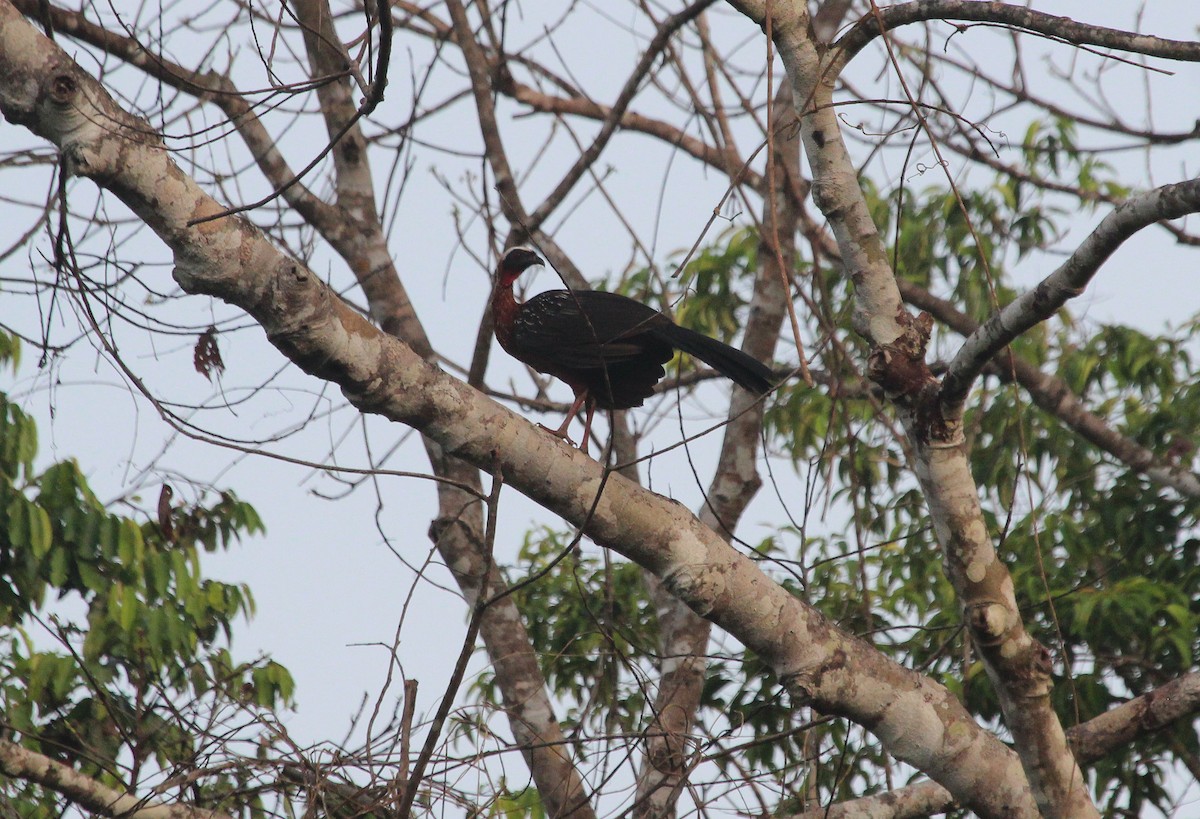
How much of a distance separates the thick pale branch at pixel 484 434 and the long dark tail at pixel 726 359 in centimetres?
107

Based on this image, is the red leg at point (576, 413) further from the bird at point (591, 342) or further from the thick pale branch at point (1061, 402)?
the thick pale branch at point (1061, 402)

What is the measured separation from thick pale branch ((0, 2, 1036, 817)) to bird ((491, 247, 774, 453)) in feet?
3.92

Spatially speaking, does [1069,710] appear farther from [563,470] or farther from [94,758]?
[94,758]

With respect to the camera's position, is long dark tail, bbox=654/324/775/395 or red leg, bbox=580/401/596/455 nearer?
long dark tail, bbox=654/324/775/395

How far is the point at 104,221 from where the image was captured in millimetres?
3881

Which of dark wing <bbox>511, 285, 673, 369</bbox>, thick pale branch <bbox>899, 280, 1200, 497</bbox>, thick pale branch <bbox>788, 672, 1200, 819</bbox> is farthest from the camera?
thick pale branch <bbox>899, 280, 1200, 497</bbox>

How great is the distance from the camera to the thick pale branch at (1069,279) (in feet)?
7.44

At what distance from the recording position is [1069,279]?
96.7 inches

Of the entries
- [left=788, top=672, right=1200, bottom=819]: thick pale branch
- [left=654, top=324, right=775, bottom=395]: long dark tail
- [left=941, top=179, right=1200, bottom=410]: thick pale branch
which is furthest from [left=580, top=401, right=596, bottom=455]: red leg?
[left=941, top=179, right=1200, bottom=410]: thick pale branch

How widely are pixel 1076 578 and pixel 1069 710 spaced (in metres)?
0.80

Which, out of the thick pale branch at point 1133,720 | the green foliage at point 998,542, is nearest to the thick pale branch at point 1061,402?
the green foliage at point 998,542

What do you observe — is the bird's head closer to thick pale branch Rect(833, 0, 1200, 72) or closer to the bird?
the bird

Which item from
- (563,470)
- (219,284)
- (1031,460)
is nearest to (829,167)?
(563,470)

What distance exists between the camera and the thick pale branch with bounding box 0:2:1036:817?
7.54ft
